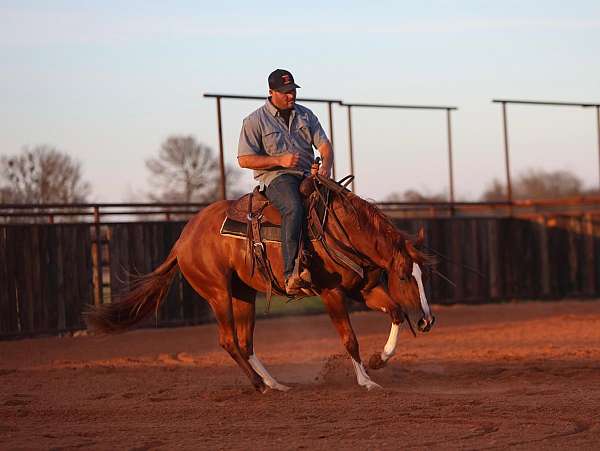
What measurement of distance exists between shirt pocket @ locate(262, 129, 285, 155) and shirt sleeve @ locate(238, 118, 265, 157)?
9 centimetres

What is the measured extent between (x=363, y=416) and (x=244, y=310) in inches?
114

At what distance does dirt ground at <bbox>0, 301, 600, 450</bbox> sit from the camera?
247 inches

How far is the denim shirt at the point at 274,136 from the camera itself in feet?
29.5

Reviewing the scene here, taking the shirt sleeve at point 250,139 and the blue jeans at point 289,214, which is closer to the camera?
the blue jeans at point 289,214

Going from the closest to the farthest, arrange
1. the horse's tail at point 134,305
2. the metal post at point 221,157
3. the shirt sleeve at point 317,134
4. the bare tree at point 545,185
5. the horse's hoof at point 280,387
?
the horse's hoof at point 280,387 → the shirt sleeve at point 317,134 → the horse's tail at point 134,305 → the metal post at point 221,157 → the bare tree at point 545,185

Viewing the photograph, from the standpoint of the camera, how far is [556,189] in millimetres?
66688

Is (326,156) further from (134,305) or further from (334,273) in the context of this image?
(134,305)

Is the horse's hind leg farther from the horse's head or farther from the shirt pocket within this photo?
the horse's head

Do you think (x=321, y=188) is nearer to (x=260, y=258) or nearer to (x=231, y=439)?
(x=260, y=258)

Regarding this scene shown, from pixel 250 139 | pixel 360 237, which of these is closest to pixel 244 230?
pixel 250 139

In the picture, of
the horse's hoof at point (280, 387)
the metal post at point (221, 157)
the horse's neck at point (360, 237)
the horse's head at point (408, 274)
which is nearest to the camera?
the horse's head at point (408, 274)

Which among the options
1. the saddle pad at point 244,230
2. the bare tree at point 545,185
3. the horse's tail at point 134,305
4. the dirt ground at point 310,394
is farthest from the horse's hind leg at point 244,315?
the bare tree at point 545,185

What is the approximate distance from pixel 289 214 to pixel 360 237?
0.66 meters

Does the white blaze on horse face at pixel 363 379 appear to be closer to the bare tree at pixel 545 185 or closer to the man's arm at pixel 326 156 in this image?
the man's arm at pixel 326 156
